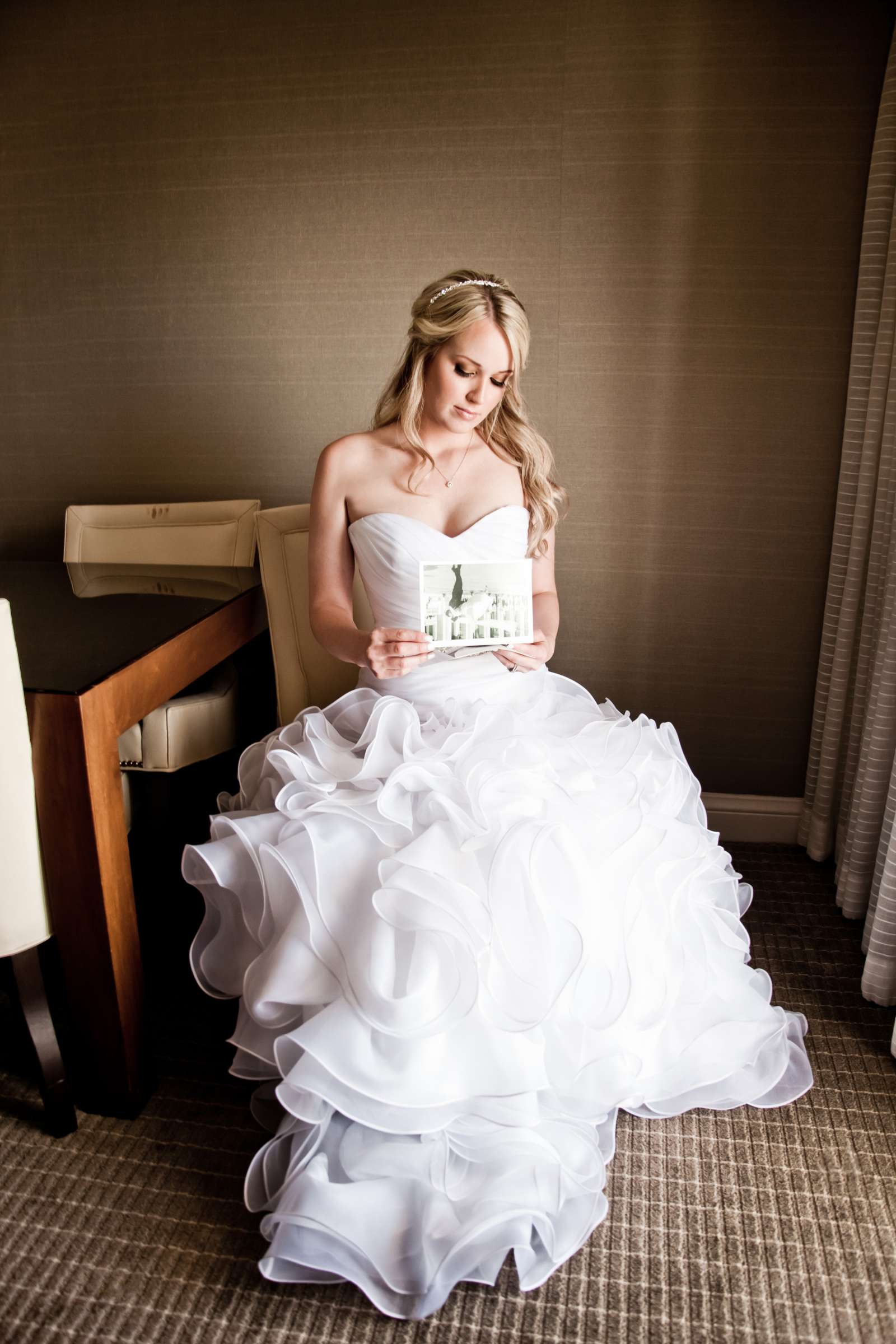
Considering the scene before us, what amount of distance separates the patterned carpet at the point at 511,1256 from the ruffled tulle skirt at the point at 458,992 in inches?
3.0

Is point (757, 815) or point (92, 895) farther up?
point (92, 895)

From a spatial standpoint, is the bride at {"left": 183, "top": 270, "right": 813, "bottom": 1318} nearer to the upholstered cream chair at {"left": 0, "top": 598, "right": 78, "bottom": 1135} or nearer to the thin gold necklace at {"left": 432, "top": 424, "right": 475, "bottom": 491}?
the thin gold necklace at {"left": 432, "top": 424, "right": 475, "bottom": 491}

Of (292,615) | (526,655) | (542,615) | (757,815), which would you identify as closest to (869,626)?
(757,815)

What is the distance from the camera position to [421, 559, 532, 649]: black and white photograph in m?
1.96

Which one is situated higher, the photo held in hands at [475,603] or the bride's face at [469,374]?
the bride's face at [469,374]

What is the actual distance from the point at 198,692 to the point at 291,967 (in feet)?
3.76

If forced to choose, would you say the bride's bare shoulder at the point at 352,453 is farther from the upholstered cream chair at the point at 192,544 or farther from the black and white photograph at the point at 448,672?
the upholstered cream chair at the point at 192,544

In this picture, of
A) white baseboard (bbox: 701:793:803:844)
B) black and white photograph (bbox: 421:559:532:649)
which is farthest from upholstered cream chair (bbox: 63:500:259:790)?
white baseboard (bbox: 701:793:803:844)

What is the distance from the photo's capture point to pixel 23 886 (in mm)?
1813

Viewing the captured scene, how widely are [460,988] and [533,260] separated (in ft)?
6.95

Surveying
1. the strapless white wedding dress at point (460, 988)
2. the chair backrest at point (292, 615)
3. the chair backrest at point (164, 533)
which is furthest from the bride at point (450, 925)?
the chair backrest at point (164, 533)

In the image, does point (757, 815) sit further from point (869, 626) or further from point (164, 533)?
point (164, 533)

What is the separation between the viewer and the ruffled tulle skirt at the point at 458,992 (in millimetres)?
1582

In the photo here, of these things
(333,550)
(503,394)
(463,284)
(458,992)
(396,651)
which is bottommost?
(458,992)
